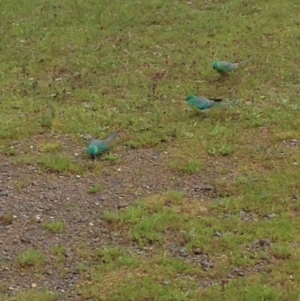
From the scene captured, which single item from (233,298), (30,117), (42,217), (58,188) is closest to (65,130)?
(30,117)

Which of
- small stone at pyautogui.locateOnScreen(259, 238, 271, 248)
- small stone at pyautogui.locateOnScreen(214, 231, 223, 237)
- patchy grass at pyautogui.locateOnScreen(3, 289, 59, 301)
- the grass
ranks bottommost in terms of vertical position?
the grass

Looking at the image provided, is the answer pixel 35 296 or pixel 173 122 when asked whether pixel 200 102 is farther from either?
pixel 35 296

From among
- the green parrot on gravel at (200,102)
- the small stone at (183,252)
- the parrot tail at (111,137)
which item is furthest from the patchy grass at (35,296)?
the green parrot on gravel at (200,102)

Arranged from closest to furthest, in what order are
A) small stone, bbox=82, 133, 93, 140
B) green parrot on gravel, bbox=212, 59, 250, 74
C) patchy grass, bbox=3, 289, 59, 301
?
patchy grass, bbox=3, 289, 59, 301
small stone, bbox=82, 133, 93, 140
green parrot on gravel, bbox=212, 59, 250, 74

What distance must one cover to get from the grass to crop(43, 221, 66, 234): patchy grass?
2 cm

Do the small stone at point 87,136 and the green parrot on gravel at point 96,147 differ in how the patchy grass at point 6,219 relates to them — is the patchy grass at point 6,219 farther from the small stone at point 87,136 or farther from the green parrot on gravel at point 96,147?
the small stone at point 87,136

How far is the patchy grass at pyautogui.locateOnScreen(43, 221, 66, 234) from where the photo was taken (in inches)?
266

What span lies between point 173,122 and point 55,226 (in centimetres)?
250

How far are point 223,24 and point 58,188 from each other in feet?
17.2

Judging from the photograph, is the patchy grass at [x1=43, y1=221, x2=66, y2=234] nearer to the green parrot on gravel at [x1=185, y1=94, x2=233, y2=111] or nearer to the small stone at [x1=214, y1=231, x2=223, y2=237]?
the small stone at [x1=214, y1=231, x2=223, y2=237]

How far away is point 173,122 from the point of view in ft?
29.1

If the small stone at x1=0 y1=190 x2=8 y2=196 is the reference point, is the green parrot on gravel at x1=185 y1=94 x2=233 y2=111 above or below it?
above

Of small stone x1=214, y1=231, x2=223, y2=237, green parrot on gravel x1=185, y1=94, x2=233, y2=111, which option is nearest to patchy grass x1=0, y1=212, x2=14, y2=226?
small stone x1=214, y1=231, x2=223, y2=237

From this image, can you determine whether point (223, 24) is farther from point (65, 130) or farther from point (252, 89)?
point (65, 130)
